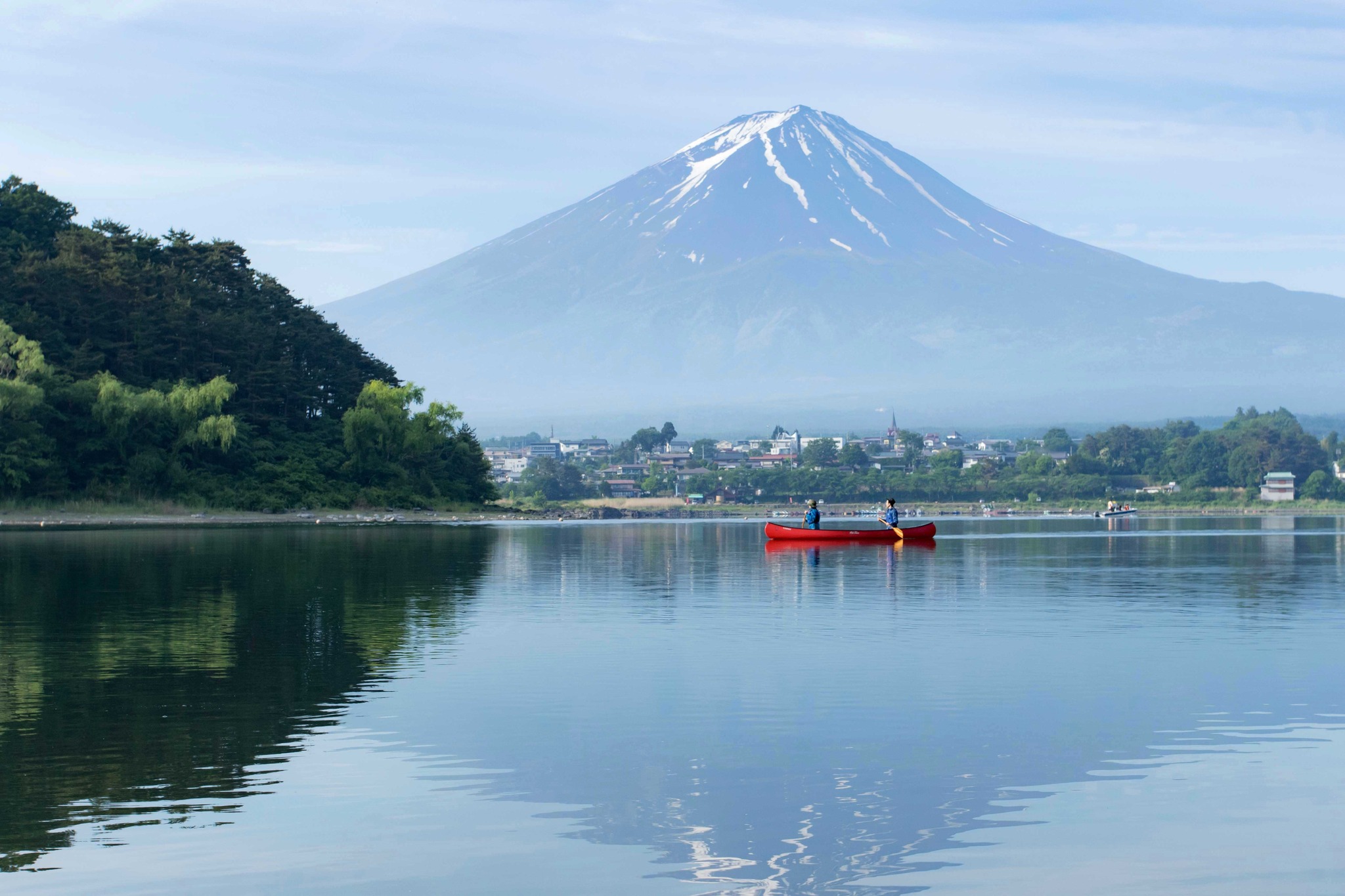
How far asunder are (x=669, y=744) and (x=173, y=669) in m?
8.68

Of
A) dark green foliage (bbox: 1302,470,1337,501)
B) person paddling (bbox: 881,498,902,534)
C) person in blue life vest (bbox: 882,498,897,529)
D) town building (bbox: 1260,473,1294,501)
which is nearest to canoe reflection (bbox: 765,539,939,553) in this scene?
person paddling (bbox: 881,498,902,534)

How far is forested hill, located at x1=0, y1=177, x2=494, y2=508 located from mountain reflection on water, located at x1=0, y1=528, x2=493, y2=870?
4011 centimetres

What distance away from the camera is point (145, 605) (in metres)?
30.2

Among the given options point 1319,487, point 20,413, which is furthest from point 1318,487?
point 20,413

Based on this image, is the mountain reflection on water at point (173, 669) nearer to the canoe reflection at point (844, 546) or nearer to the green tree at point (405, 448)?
the canoe reflection at point (844, 546)

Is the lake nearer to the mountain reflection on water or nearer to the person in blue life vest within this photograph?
the mountain reflection on water

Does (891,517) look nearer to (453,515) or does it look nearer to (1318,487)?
(453,515)

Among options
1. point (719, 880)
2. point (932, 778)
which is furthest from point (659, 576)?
point (719, 880)

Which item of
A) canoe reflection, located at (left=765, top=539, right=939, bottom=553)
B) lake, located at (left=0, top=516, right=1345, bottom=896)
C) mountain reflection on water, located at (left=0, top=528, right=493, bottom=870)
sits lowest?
canoe reflection, located at (left=765, top=539, right=939, bottom=553)

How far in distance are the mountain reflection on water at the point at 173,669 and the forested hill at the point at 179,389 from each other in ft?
132

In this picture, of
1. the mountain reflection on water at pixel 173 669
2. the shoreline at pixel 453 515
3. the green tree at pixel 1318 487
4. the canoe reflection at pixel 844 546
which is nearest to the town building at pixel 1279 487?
the green tree at pixel 1318 487

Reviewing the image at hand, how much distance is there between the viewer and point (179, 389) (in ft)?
286

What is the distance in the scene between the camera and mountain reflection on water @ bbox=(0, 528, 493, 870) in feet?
43.0

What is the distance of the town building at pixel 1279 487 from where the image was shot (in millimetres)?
186125
